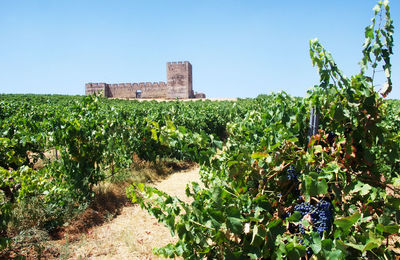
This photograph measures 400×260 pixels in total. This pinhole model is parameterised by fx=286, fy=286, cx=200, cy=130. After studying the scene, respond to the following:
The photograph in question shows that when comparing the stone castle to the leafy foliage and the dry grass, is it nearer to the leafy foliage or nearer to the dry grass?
the dry grass

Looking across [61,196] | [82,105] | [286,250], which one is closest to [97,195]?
[61,196]

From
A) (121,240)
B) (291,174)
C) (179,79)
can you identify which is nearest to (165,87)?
(179,79)

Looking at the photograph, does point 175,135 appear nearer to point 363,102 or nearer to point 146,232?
point 363,102

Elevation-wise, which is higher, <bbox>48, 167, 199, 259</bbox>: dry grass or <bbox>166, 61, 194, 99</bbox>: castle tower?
<bbox>166, 61, 194, 99</bbox>: castle tower

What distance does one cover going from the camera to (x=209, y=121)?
15.2 m

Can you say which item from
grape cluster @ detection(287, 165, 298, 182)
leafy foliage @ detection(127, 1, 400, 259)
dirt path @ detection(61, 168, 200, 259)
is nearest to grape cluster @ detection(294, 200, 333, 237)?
leafy foliage @ detection(127, 1, 400, 259)

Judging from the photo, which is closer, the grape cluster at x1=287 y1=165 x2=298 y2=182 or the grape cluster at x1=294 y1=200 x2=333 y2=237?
the grape cluster at x1=294 y1=200 x2=333 y2=237

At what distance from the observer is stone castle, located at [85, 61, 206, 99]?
5103cm

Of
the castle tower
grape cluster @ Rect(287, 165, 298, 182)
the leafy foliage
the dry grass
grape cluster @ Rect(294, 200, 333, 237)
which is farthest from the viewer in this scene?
the castle tower

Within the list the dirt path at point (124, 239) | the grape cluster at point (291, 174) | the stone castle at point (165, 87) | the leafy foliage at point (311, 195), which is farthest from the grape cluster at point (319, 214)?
the stone castle at point (165, 87)

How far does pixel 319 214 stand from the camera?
1.91m

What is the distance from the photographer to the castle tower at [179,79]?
50.8 meters

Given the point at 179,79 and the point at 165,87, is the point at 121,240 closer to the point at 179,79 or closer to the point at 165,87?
the point at 179,79

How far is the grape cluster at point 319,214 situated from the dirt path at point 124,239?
2887 mm
